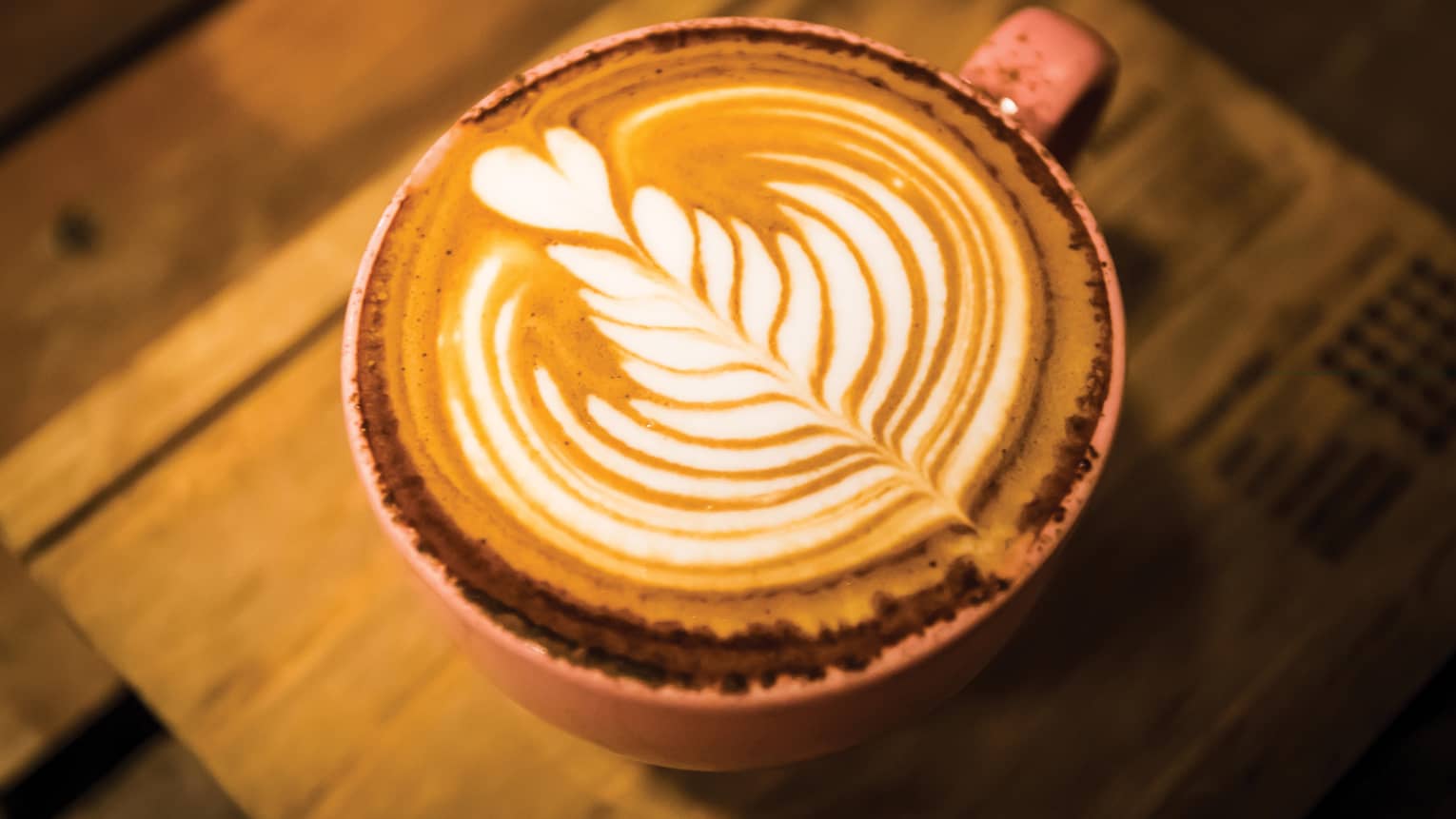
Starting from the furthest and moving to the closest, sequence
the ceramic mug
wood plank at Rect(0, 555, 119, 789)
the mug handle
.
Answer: wood plank at Rect(0, 555, 119, 789) → the mug handle → the ceramic mug

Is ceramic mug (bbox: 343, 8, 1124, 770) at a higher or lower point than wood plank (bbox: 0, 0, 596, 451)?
lower

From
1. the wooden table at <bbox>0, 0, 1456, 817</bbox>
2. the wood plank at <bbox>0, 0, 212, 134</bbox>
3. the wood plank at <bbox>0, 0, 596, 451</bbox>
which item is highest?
the wood plank at <bbox>0, 0, 212, 134</bbox>

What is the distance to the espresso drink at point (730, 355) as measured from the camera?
41 cm

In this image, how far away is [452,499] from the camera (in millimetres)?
424

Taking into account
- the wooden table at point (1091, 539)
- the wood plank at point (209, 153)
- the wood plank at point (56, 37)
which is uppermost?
the wood plank at point (56, 37)

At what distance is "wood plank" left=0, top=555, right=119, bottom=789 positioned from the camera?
0.81m

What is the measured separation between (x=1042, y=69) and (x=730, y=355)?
211 mm

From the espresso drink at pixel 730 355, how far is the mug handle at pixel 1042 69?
29 mm

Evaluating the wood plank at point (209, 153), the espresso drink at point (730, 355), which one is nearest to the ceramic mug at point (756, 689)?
the espresso drink at point (730, 355)

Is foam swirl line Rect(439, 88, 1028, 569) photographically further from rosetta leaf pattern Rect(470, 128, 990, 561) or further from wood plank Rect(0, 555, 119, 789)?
wood plank Rect(0, 555, 119, 789)

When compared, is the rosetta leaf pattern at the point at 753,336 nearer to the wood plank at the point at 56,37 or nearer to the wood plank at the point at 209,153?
the wood plank at the point at 209,153

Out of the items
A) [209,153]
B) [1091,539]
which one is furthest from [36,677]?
[1091,539]

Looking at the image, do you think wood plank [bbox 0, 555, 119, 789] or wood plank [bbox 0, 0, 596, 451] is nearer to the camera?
wood plank [bbox 0, 555, 119, 789]

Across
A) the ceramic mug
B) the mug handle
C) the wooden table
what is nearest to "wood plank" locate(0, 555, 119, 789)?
the wooden table
